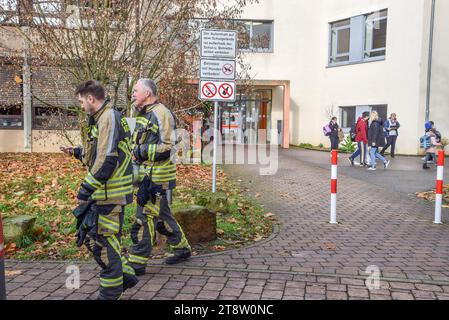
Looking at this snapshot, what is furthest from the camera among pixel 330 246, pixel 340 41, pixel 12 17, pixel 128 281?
pixel 340 41

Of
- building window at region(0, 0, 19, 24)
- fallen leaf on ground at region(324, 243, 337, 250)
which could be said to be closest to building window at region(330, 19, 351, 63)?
building window at region(0, 0, 19, 24)

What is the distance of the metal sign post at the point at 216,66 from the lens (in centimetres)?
825

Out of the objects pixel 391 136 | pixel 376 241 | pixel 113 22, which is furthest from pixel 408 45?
pixel 376 241

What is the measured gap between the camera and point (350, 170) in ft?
46.6

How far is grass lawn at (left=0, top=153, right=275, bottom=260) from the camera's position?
5738 mm

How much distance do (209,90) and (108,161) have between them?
4823 mm

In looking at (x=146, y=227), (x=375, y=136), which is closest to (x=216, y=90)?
(x=146, y=227)

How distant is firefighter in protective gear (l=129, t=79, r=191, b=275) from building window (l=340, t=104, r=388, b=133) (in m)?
17.6

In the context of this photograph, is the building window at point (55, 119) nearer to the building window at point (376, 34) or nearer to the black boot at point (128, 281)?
the black boot at point (128, 281)

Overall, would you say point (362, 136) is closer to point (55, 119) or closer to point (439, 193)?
point (439, 193)

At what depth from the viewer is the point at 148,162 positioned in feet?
15.3
